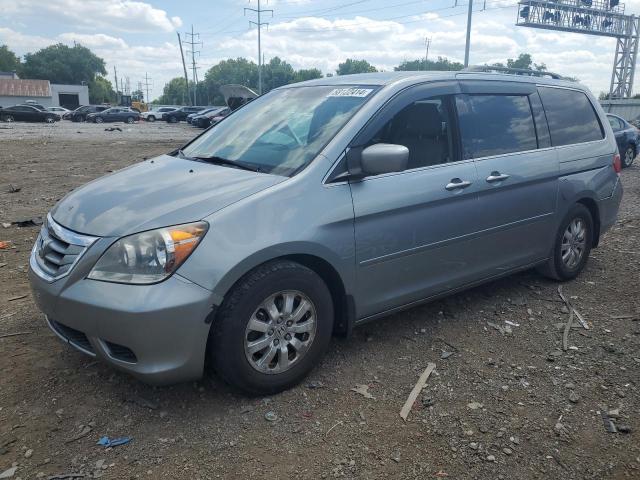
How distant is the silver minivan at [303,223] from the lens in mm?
2725

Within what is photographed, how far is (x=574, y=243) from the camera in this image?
5.04 m

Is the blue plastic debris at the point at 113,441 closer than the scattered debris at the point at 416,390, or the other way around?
the blue plastic debris at the point at 113,441

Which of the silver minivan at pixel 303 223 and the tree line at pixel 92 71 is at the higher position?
the tree line at pixel 92 71

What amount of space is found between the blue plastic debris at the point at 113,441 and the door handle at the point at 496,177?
2.94 metres

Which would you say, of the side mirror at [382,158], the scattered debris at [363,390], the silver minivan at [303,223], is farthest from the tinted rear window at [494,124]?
the scattered debris at [363,390]

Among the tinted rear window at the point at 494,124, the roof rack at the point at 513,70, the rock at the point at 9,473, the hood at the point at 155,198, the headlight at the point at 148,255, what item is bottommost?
the rock at the point at 9,473

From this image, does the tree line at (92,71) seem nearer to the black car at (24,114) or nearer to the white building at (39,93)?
the white building at (39,93)

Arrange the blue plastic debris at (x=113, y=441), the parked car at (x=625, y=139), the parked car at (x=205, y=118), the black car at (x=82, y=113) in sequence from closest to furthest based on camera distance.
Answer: the blue plastic debris at (x=113, y=441), the parked car at (x=625, y=139), the parked car at (x=205, y=118), the black car at (x=82, y=113)

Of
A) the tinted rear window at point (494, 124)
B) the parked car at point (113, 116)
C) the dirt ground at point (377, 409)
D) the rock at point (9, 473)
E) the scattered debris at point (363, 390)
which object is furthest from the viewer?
the parked car at point (113, 116)

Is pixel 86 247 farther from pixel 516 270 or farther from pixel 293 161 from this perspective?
pixel 516 270

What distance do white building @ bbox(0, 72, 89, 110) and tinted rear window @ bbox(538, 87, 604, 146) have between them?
80.0 meters

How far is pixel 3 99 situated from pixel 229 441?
83.7 meters

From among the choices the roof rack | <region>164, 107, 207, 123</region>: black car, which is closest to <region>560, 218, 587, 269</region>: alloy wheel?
the roof rack

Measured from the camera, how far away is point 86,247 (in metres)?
2.81
